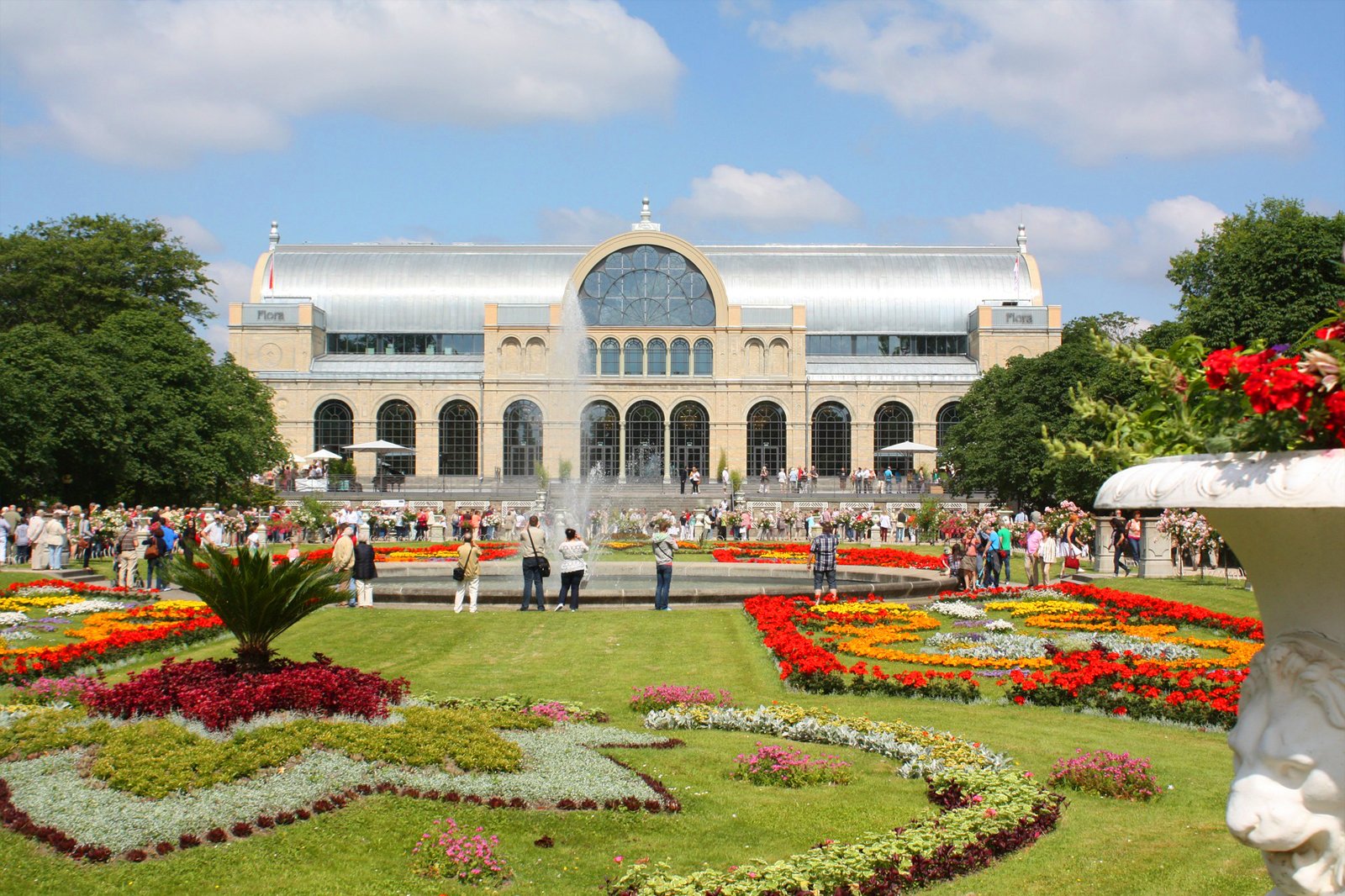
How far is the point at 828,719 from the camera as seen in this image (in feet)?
32.6

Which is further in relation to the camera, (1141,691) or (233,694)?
(1141,691)

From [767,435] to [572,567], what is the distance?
45.4 metres

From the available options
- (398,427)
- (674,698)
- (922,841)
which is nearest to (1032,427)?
(398,427)

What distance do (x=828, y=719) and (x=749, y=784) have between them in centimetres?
189

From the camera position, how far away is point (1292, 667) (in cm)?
349

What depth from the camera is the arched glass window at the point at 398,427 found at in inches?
2489

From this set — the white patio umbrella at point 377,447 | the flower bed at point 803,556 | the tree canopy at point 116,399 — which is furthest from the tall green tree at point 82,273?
the flower bed at point 803,556

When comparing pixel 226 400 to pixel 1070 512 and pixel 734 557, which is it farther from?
pixel 1070 512

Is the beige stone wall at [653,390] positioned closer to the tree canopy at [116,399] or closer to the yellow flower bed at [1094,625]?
the tree canopy at [116,399]

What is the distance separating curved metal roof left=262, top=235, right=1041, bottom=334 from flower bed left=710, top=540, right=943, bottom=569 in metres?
36.5

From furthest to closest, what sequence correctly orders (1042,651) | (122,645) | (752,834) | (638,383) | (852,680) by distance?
(638,383) < (1042,651) < (122,645) < (852,680) < (752,834)

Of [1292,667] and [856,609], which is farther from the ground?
[1292,667]

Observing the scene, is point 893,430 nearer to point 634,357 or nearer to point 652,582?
point 634,357

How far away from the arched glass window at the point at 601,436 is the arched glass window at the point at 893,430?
13.3 meters
